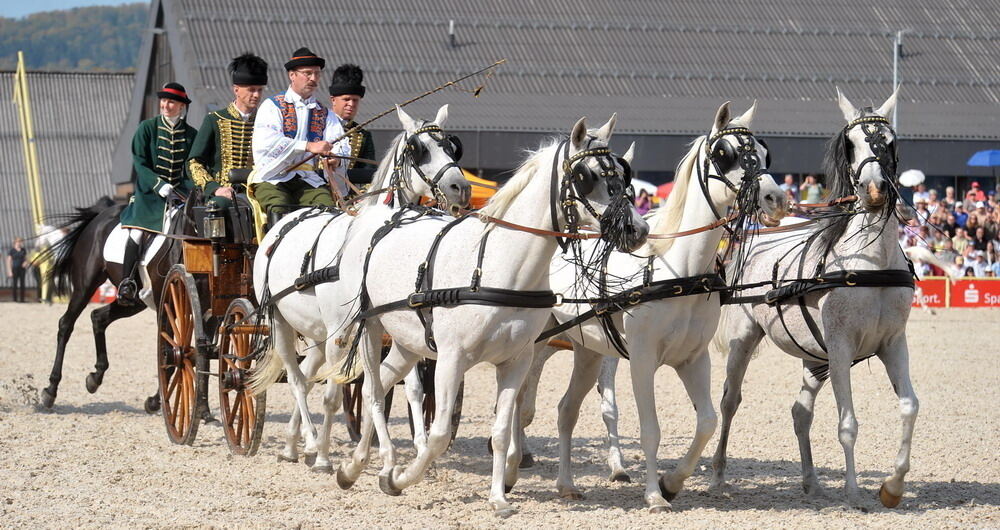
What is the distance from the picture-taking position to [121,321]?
23.0m

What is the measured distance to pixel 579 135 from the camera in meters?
6.10

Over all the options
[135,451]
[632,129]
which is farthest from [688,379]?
[632,129]

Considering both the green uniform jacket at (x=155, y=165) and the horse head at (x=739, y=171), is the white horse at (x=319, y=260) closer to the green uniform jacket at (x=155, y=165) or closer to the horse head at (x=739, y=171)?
the horse head at (x=739, y=171)

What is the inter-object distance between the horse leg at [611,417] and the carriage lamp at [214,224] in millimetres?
2690

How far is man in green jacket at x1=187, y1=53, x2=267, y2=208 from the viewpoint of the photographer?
914cm

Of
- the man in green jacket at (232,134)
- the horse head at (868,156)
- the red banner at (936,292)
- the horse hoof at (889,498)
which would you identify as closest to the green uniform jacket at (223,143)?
the man in green jacket at (232,134)

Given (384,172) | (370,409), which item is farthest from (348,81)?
(370,409)

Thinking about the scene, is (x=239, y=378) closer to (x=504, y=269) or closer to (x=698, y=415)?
(x=504, y=269)

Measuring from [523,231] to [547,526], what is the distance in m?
1.41

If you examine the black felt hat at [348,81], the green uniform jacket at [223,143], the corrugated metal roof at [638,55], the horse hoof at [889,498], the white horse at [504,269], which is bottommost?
the horse hoof at [889,498]

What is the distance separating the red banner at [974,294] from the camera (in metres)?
21.7

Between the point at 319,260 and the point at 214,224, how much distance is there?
1.28 metres

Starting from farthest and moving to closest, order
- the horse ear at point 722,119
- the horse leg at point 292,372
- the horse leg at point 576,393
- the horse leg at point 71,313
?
the horse leg at point 71,313 → the horse leg at point 292,372 → the horse leg at point 576,393 → the horse ear at point 722,119

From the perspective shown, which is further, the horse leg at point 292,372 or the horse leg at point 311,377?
the horse leg at point 292,372
